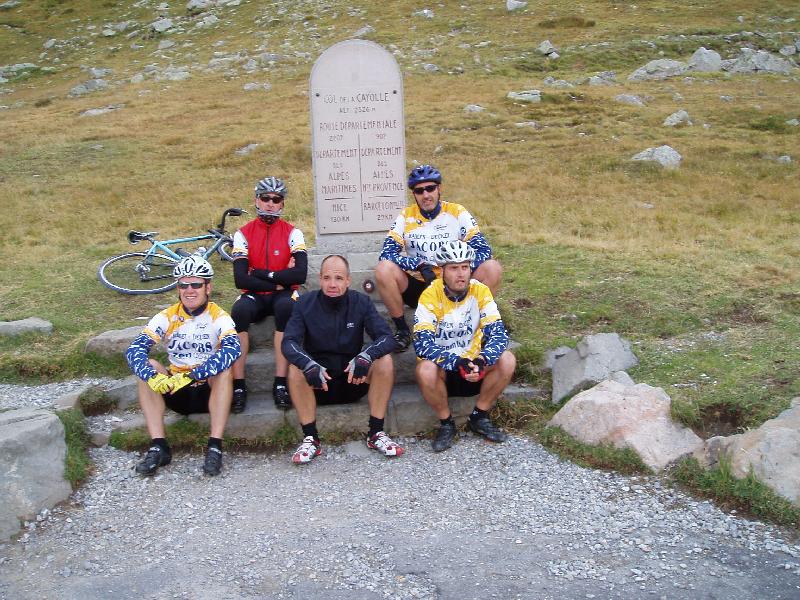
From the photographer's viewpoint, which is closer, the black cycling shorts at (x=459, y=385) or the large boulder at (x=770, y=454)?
the large boulder at (x=770, y=454)

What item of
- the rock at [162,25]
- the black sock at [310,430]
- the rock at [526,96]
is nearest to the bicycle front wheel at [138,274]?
the black sock at [310,430]

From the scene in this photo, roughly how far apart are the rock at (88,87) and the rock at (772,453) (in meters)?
31.8

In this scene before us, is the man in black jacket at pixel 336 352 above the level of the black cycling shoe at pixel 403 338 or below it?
above

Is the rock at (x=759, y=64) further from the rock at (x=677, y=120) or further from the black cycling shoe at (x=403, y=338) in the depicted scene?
the black cycling shoe at (x=403, y=338)

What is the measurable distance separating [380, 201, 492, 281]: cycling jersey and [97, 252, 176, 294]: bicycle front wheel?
4.07 metres

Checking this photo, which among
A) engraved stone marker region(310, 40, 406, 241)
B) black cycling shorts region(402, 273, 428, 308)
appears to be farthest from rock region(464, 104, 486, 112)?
black cycling shorts region(402, 273, 428, 308)

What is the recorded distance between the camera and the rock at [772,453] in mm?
4859

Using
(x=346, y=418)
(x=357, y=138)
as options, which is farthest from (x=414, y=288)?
(x=357, y=138)

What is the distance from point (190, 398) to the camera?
629cm

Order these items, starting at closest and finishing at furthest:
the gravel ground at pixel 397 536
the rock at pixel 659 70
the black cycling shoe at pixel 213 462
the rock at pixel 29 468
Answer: the gravel ground at pixel 397 536 → the rock at pixel 29 468 → the black cycling shoe at pixel 213 462 → the rock at pixel 659 70

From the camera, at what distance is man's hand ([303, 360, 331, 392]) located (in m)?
5.79

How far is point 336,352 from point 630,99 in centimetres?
2023

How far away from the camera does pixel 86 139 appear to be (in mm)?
22812

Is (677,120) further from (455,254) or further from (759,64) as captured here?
(455,254)
